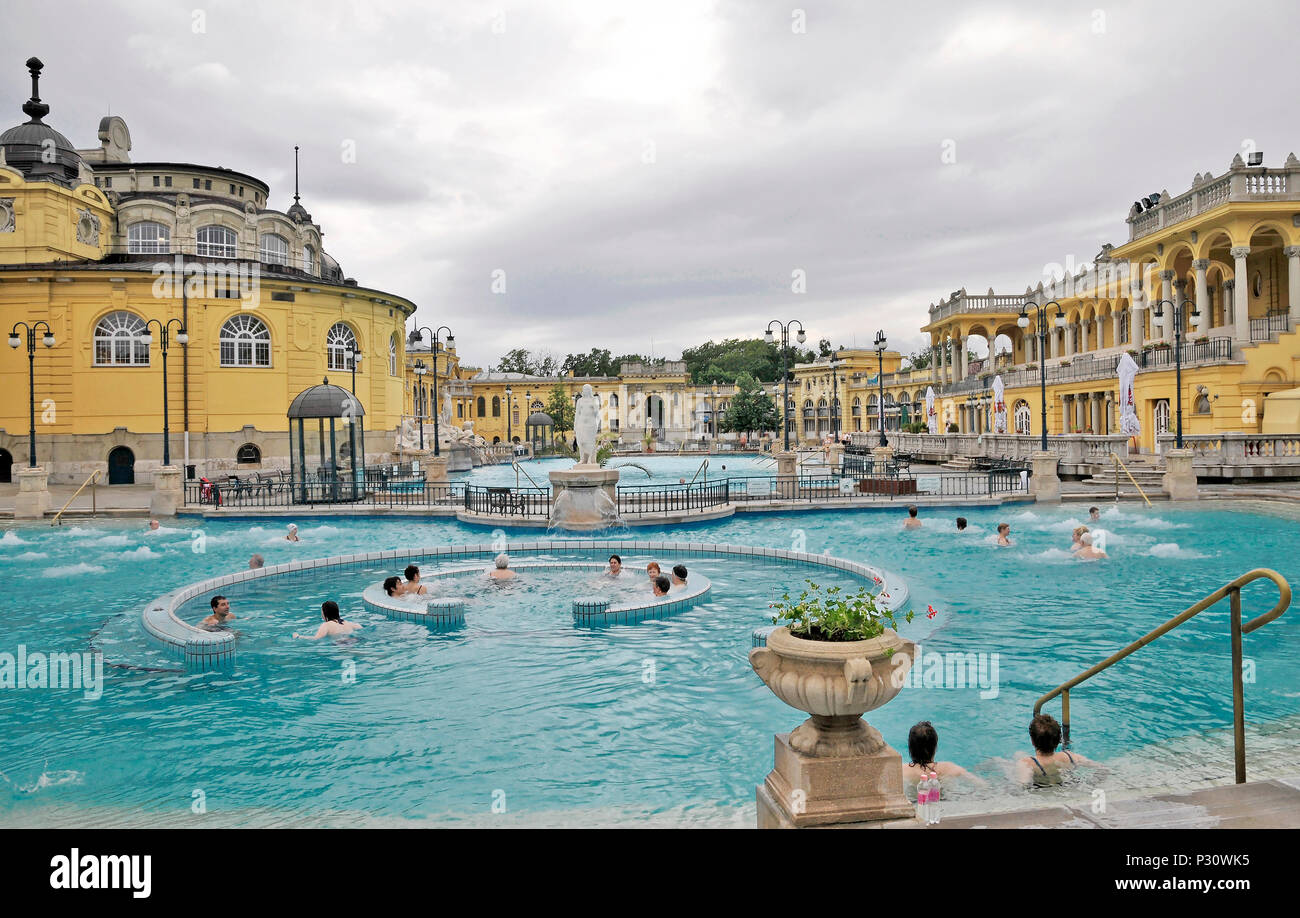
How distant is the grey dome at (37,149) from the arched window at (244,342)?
10168 mm

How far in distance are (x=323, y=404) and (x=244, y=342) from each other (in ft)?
51.4

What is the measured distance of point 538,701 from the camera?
8.87 meters

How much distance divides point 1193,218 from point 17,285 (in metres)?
51.0

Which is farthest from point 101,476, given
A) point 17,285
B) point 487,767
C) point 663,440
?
point 663,440

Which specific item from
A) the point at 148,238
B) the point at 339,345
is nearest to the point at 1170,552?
the point at 339,345

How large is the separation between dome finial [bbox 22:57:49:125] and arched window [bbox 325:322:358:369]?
1803 cm

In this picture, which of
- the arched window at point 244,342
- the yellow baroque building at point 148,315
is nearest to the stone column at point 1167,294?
the yellow baroque building at point 148,315

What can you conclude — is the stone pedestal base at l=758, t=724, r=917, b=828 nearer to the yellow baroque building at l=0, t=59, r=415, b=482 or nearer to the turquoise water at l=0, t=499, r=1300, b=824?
the turquoise water at l=0, t=499, r=1300, b=824

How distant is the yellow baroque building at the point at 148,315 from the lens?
123ft

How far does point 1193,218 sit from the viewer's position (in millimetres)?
33469

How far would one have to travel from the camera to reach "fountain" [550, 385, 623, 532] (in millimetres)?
21984

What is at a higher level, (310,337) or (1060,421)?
(310,337)

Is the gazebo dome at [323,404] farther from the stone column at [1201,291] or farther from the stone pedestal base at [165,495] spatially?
the stone column at [1201,291]
